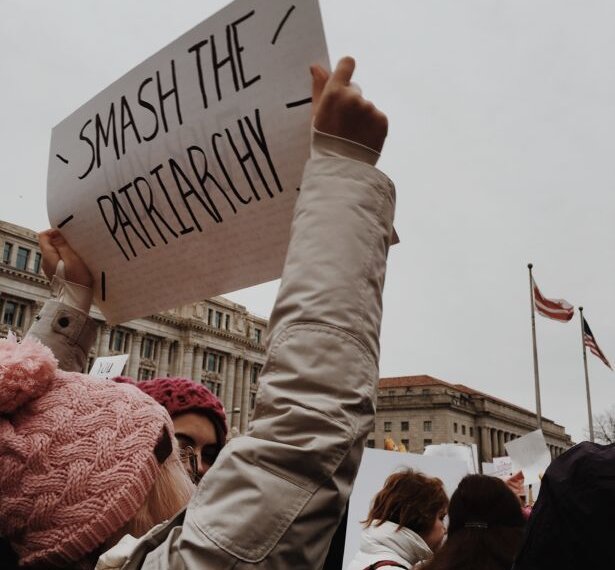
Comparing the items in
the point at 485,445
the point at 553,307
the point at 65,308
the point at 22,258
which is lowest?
the point at 65,308

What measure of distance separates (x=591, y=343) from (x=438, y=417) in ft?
165

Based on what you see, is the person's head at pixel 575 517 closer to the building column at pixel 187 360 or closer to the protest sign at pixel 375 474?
the protest sign at pixel 375 474

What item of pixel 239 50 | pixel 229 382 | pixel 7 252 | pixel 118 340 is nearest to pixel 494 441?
pixel 229 382

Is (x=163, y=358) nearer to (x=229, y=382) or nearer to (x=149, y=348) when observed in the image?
(x=149, y=348)

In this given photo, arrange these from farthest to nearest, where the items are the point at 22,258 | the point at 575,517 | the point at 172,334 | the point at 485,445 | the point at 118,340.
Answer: the point at 485,445
the point at 172,334
the point at 118,340
the point at 22,258
the point at 575,517

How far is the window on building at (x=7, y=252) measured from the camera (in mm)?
39906

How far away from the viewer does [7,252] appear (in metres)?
40.2

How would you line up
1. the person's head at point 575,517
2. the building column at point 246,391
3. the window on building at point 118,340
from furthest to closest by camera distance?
the building column at point 246,391
the window on building at point 118,340
the person's head at point 575,517

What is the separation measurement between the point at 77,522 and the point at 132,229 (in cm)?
101

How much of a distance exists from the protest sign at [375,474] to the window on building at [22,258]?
4003 cm

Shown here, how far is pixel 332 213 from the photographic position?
40.6 inches

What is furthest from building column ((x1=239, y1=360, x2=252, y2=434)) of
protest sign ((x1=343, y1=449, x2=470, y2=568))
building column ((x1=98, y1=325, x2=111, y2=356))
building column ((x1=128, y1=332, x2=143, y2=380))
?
protest sign ((x1=343, y1=449, x2=470, y2=568))

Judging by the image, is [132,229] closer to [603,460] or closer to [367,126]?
[367,126]

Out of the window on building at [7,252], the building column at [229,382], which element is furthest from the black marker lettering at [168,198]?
the building column at [229,382]
